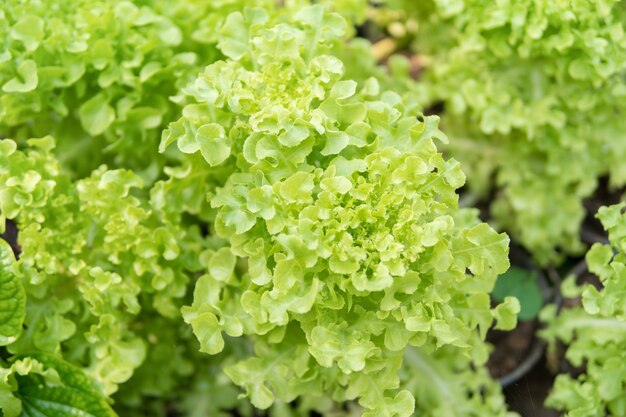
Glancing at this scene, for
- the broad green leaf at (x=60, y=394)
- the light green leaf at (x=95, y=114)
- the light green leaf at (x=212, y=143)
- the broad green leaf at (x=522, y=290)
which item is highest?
the light green leaf at (x=212, y=143)

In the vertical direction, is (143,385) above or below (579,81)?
below

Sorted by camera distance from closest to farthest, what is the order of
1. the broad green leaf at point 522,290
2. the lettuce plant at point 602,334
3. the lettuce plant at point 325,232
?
the lettuce plant at point 325,232
the lettuce plant at point 602,334
the broad green leaf at point 522,290

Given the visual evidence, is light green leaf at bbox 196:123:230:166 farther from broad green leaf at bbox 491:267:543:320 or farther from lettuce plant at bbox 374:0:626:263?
broad green leaf at bbox 491:267:543:320

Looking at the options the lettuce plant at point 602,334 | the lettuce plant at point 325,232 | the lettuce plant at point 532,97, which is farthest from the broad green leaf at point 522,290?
the lettuce plant at point 325,232

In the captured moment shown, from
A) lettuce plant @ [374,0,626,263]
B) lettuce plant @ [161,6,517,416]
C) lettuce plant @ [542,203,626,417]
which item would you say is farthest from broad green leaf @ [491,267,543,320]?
lettuce plant @ [161,6,517,416]

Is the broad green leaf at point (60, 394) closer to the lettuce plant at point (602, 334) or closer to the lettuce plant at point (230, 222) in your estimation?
the lettuce plant at point (230, 222)

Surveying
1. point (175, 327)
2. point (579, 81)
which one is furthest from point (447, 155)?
point (175, 327)

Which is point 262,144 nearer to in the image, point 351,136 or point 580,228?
point 351,136

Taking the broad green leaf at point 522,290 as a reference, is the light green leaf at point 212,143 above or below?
above
